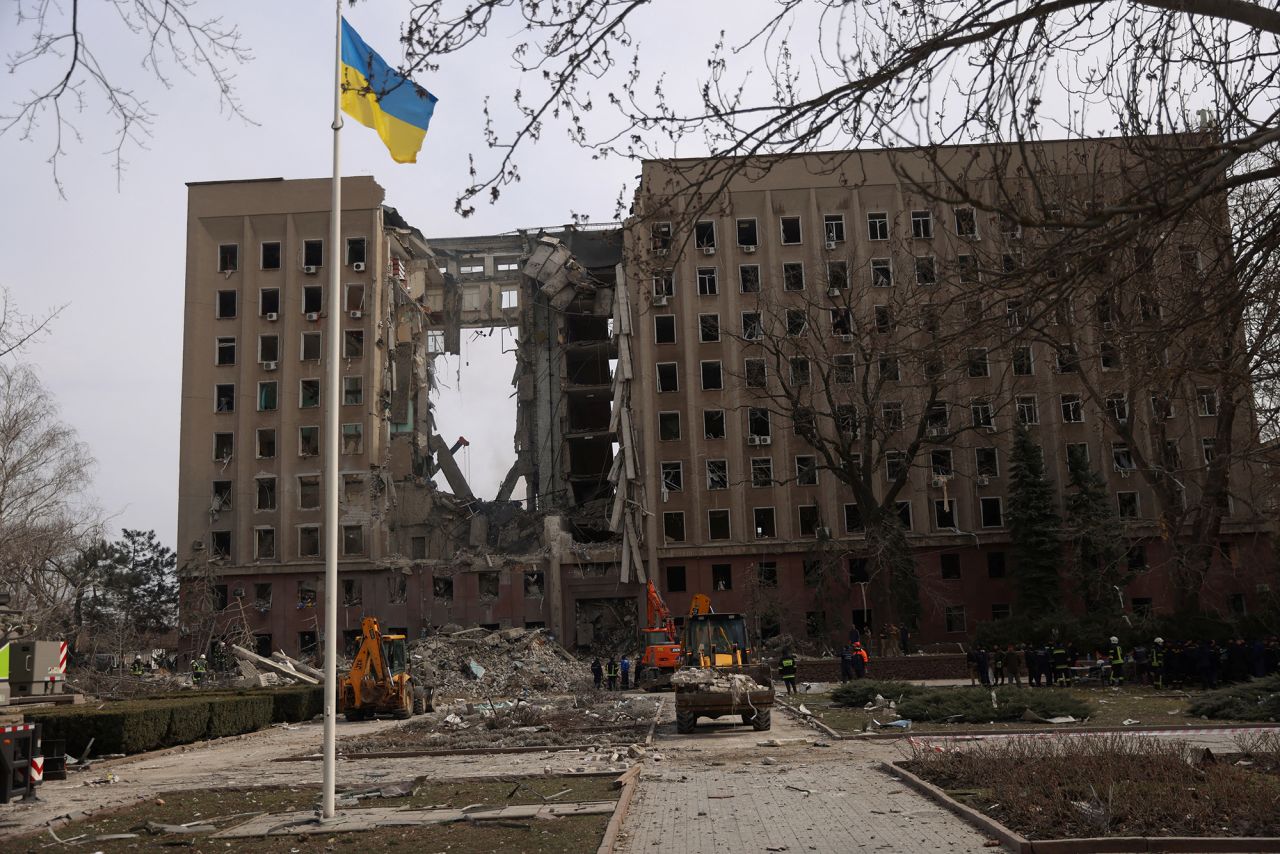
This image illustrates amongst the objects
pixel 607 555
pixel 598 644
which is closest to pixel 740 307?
pixel 607 555

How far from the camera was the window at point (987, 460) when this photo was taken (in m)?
58.8

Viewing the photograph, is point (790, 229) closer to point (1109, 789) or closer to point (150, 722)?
point (150, 722)

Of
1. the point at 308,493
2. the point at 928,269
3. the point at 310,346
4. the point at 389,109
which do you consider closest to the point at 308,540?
the point at 308,493

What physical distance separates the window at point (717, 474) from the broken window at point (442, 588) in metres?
15.5

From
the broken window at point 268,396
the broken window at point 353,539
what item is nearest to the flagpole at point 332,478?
the broken window at point 353,539

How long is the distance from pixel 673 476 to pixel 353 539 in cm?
1833

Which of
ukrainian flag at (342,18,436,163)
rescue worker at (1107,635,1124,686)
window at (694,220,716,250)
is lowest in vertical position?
rescue worker at (1107,635,1124,686)

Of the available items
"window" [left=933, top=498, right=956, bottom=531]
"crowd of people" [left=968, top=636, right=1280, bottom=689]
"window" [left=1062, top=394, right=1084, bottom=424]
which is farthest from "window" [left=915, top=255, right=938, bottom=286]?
"window" [left=1062, top=394, right=1084, bottom=424]

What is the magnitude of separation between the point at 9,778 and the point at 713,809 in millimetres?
10292

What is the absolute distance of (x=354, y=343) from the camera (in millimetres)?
63062

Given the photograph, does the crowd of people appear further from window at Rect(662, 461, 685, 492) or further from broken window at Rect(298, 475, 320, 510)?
broken window at Rect(298, 475, 320, 510)

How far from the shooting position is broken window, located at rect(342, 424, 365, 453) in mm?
61625

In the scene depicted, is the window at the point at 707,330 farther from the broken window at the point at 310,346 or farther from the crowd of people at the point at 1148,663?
the crowd of people at the point at 1148,663

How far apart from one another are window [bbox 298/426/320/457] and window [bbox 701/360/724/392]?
2215 cm
